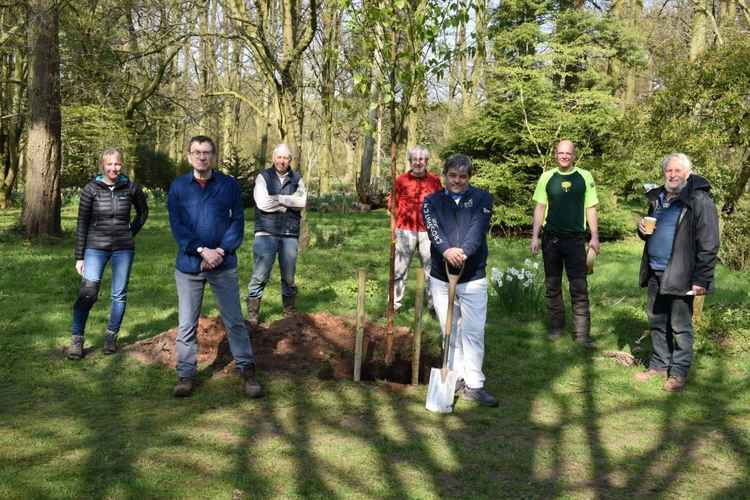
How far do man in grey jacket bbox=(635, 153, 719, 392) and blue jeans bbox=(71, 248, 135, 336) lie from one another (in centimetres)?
444

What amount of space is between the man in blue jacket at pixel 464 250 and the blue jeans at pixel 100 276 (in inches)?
110

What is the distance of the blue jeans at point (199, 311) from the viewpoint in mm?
4812

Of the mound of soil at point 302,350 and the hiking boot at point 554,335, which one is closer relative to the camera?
the mound of soil at point 302,350

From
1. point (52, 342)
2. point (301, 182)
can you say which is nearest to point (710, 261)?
point (301, 182)

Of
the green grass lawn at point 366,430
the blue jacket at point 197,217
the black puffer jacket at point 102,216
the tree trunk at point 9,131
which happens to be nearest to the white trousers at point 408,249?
the green grass lawn at point 366,430

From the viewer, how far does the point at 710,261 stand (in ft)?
16.6

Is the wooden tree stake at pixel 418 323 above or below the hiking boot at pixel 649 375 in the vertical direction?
above

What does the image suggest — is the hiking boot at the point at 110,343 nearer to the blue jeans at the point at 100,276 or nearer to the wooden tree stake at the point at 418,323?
the blue jeans at the point at 100,276

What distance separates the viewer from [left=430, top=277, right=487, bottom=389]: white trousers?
15.9 ft

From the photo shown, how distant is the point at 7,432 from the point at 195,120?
16.2m

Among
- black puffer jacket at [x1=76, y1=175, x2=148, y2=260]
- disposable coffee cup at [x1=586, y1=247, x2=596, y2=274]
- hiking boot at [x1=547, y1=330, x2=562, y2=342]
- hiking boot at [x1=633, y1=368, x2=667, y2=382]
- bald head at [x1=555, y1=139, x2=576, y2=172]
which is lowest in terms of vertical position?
hiking boot at [x1=633, y1=368, x2=667, y2=382]

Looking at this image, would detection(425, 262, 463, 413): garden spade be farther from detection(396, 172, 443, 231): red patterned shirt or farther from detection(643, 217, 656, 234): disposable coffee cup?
detection(396, 172, 443, 231): red patterned shirt

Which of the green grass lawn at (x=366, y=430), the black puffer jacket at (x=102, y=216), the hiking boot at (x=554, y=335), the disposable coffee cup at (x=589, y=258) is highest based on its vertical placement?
the black puffer jacket at (x=102, y=216)

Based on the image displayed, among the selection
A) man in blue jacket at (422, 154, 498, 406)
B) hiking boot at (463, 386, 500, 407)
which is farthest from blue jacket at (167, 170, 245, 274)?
hiking boot at (463, 386, 500, 407)
